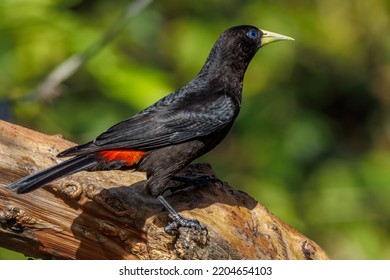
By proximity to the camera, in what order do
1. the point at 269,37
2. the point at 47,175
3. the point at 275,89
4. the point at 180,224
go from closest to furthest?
1. the point at 47,175
2. the point at 180,224
3. the point at 269,37
4. the point at 275,89

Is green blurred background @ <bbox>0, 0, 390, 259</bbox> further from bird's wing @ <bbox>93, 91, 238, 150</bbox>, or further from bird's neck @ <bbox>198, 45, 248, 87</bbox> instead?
bird's wing @ <bbox>93, 91, 238, 150</bbox>

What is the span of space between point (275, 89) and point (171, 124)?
335 centimetres

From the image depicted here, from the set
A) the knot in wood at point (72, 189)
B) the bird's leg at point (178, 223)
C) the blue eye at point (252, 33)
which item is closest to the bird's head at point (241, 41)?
the blue eye at point (252, 33)

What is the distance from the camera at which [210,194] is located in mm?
5711

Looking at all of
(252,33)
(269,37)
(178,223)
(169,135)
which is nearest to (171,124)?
(169,135)

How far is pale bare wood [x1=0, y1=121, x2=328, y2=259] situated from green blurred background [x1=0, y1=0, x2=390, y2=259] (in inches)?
42.6

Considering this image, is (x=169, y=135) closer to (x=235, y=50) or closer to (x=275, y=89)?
(x=235, y=50)

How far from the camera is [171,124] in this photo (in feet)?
18.5

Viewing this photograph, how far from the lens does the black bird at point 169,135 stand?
17.3 ft

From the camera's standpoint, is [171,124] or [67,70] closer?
[171,124]

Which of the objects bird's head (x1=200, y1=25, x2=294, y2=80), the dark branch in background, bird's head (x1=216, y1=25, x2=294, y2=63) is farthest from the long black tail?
bird's head (x1=216, y1=25, x2=294, y2=63)

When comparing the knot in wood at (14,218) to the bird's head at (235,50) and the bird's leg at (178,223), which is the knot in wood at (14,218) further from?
the bird's head at (235,50)

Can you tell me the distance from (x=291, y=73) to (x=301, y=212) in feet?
5.98

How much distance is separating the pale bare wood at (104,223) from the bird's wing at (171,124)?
323mm
